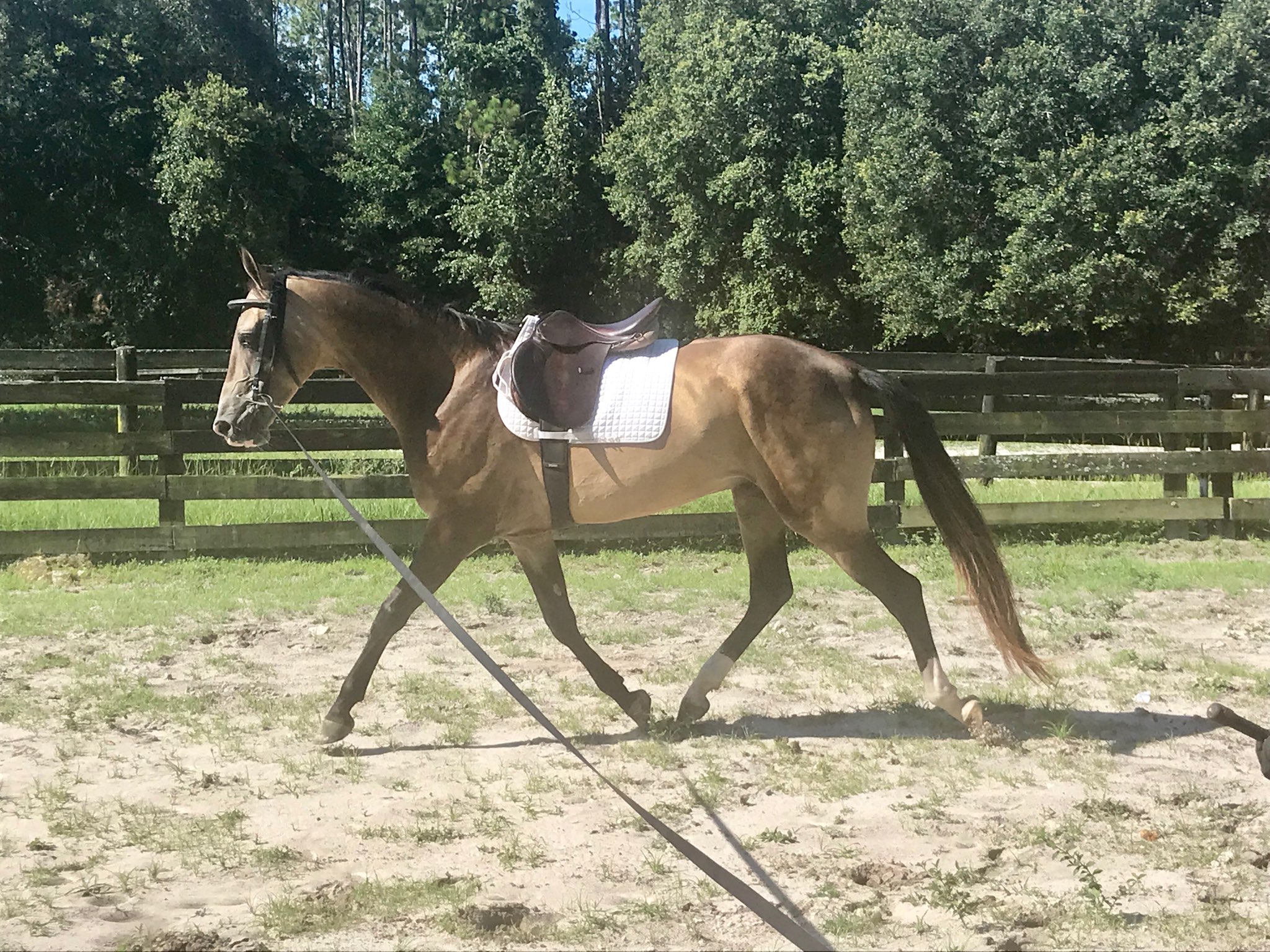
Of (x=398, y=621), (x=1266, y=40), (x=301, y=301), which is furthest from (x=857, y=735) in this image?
(x=1266, y=40)

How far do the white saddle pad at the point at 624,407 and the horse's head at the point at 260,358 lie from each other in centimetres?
93

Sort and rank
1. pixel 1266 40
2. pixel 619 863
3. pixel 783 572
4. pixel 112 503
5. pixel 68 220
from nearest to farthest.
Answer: pixel 619 863 → pixel 783 572 → pixel 112 503 → pixel 1266 40 → pixel 68 220

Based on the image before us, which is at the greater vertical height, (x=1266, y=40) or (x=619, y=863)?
(x=1266, y=40)

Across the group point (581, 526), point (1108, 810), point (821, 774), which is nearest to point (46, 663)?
point (581, 526)

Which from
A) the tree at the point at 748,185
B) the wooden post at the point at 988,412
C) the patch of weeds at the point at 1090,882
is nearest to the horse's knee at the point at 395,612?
the patch of weeds at the point at 1090,882

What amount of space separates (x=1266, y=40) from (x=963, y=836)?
2474 centimetres

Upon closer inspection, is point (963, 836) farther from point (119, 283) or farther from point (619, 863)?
point (119, 283)

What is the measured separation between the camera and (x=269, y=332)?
16.6ft

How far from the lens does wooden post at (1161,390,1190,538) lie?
1027cm

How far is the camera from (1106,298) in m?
24.7

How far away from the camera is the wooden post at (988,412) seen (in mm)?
11211

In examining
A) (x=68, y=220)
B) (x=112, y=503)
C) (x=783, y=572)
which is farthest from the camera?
(x=68, y=220)

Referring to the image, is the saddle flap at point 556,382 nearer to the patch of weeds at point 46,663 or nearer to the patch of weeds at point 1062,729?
the patch of weeds at point 1062,729

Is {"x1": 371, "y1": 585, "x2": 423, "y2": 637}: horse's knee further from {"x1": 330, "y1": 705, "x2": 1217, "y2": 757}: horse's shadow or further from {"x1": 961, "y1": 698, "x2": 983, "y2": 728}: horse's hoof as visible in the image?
{"x1": 961, "y1": 698, "x2": 983, "y2": 728}: horse's hoof
